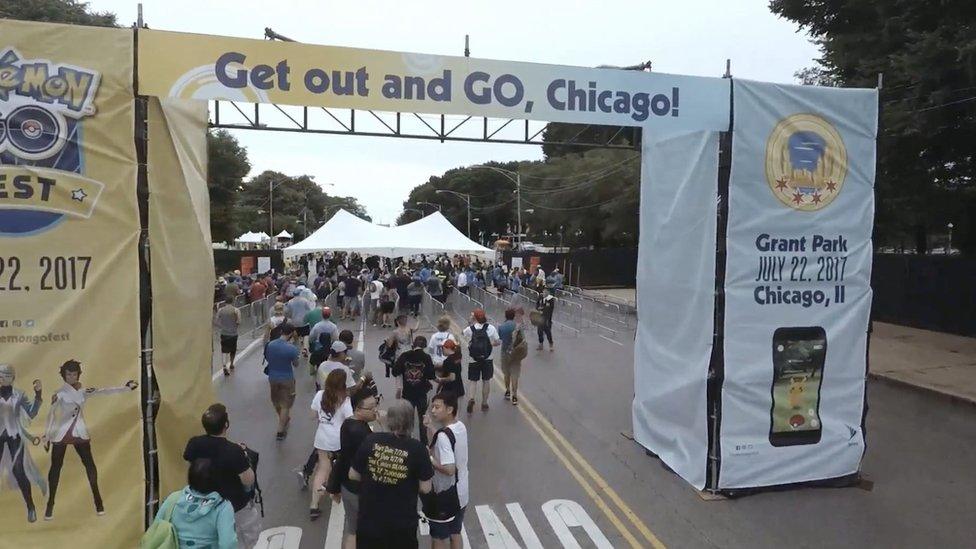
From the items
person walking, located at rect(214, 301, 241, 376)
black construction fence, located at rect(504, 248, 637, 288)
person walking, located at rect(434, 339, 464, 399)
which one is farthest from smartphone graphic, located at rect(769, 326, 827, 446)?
black construction fence, located at rect(504, 248, 637, 288)

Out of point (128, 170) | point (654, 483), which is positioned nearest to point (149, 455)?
point (128, 170)

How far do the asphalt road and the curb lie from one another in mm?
317

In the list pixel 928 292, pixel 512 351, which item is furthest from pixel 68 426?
pixel 928 292

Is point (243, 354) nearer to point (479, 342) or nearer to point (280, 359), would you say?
point (280, 359)

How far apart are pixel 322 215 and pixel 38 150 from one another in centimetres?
11349

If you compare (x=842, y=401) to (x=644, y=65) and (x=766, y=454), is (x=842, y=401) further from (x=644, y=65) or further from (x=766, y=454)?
(x=644, y=65)

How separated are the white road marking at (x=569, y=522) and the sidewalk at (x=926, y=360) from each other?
29.5 feet

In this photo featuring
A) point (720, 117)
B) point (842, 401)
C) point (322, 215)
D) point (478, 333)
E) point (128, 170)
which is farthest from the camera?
point (322, 215)

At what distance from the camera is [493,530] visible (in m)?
6.25

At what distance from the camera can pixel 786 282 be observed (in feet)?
24.2

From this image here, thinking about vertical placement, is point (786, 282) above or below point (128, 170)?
below

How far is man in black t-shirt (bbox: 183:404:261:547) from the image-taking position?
174 inches

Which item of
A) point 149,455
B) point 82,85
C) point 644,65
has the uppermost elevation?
point 644,65

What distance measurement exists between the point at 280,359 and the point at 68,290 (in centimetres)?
363
